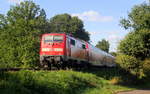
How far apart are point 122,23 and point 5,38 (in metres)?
27.3

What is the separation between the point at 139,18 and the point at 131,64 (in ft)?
17.6

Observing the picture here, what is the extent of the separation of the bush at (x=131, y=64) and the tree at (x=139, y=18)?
4027 mm

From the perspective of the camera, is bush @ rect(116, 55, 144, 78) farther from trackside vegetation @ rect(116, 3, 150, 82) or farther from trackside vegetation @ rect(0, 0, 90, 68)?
trackside vegetation @ rect(0, 0, 90, 68)

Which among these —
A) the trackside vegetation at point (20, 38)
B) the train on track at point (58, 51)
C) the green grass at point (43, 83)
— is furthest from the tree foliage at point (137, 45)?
the trackside vegetation at point (20, 38)

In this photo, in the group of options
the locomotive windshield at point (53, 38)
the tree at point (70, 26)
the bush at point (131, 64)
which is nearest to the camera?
the locomotive windshield at point (53, 38)

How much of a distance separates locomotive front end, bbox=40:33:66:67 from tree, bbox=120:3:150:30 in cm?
1068

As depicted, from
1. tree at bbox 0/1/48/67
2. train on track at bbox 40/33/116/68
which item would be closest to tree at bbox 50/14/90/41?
tree at bbox 0/1/48/67

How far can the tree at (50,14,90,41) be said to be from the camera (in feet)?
335

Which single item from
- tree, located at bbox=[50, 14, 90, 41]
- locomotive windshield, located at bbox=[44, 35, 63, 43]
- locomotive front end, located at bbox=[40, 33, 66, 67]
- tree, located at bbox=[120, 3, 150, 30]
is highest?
tree, located at bbox=[50, 14, 90, 41]

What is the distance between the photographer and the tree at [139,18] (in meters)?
35.8

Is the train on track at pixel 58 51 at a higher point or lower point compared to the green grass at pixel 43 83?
higher

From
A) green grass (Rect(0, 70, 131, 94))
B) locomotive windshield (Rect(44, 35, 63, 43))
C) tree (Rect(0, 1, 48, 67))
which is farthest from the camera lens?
tree (Rect(0, 1, 48, 67))

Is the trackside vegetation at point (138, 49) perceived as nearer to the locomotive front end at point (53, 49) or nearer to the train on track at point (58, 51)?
the train on track at point (58, 51)

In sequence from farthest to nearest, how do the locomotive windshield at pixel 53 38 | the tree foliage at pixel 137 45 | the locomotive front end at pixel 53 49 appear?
the tree foliage at pixel 137 45 → the locomotive windshield at pixel 53 38 → the locomotive front end at pixel 53 49
